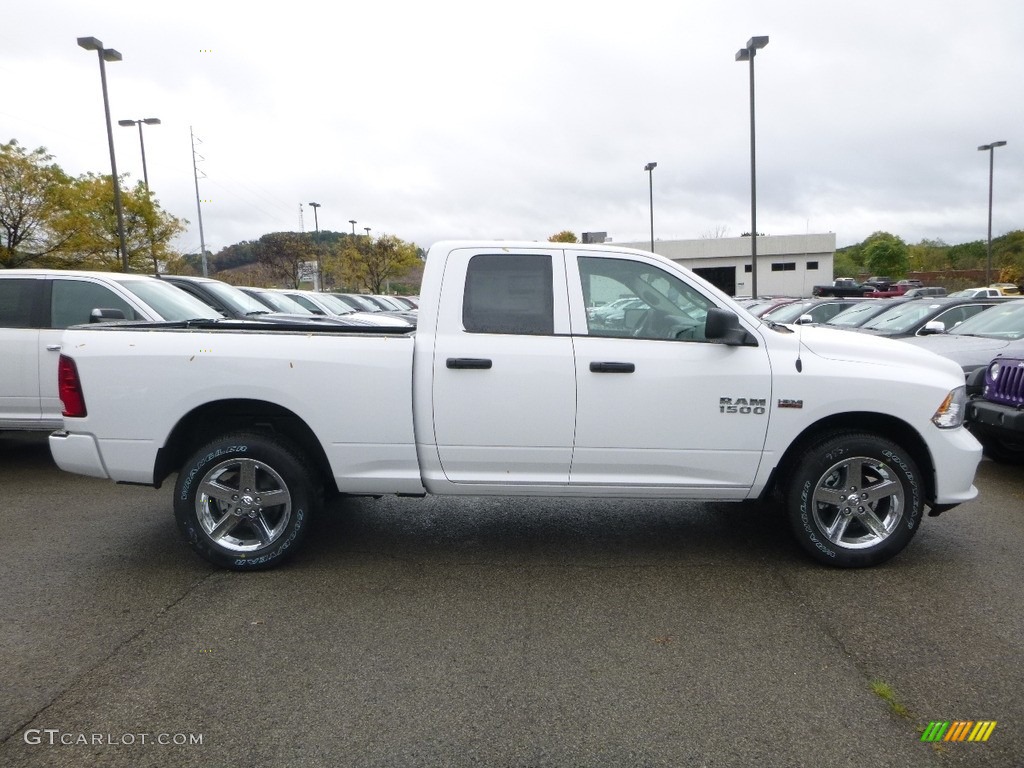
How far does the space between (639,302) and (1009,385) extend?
Answer: 4.10 metres

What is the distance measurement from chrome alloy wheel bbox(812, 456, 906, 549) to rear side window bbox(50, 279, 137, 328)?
21.3ft

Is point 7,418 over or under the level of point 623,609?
over

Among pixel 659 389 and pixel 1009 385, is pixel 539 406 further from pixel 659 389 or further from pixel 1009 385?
pixel 1009 385

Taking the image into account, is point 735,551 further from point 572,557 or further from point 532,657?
point 532,657

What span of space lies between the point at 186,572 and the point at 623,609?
269cm

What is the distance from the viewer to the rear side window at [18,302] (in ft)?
24.5

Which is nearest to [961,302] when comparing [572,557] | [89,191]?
[572,557]

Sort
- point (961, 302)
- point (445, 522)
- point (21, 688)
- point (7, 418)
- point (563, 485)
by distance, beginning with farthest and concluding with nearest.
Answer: point (961, 302) → point (7, 418) → point (445, 522) → point (563, 485) → point (21, 688)

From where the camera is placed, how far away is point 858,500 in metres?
4.70

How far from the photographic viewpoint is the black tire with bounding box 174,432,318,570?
4.70m

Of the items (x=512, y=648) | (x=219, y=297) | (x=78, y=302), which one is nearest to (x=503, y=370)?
(x=512, y=648)

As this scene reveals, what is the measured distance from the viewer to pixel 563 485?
186 inches

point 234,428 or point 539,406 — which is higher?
point 539,406
